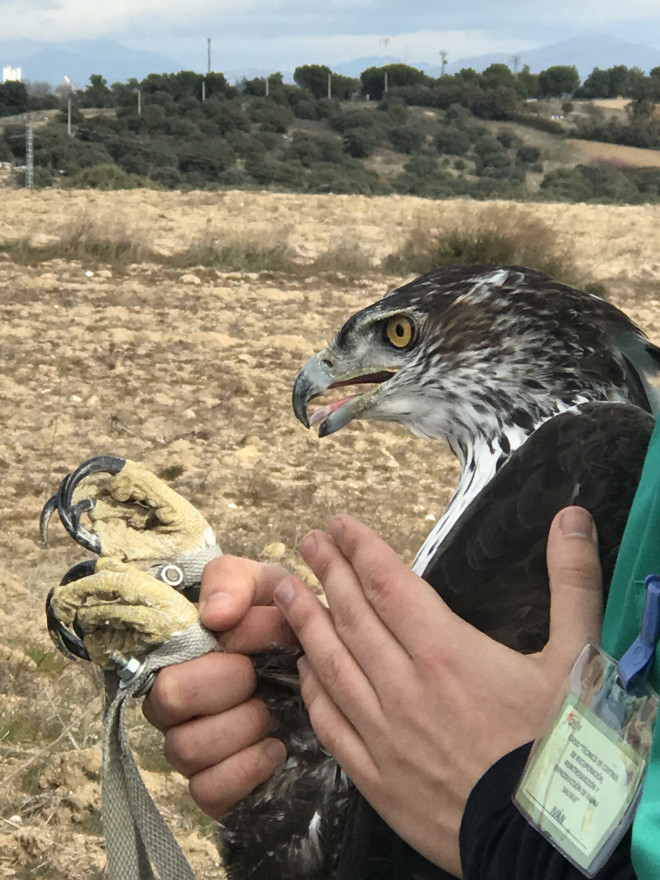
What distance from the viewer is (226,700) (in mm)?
1973

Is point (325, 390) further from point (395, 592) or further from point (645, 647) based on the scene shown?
point (645, 647)

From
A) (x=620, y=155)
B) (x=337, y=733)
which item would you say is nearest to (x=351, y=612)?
(x=337, y=733)

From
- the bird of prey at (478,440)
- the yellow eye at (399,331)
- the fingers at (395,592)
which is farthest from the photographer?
the yellow eye at (399,331)

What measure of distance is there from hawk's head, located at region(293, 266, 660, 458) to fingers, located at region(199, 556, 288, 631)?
23.7 inches

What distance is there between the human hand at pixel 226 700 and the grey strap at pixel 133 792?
28 millimetres

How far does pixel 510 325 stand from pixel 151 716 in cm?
114

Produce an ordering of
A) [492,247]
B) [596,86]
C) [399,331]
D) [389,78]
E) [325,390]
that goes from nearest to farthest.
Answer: [399,331], [325,390], [492,247], [596,86], [389,78]

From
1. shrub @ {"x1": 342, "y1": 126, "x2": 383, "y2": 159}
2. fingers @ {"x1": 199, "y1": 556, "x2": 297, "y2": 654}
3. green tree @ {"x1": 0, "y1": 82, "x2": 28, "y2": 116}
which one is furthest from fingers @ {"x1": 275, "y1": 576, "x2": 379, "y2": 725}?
green tree @ {"x1": 0, "y1": 82, "x2": 28, "y2": 116}

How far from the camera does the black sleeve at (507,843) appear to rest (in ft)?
3.28

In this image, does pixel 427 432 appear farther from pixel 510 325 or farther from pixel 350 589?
pixel 350 589

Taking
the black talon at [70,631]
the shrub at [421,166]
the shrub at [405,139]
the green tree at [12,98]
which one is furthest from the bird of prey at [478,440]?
the green tree at [12,98]

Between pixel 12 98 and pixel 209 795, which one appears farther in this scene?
pixel 12 98

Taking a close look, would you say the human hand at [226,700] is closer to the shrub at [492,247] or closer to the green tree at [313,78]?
the shrub at [492,247]

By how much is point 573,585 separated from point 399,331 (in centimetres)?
131
